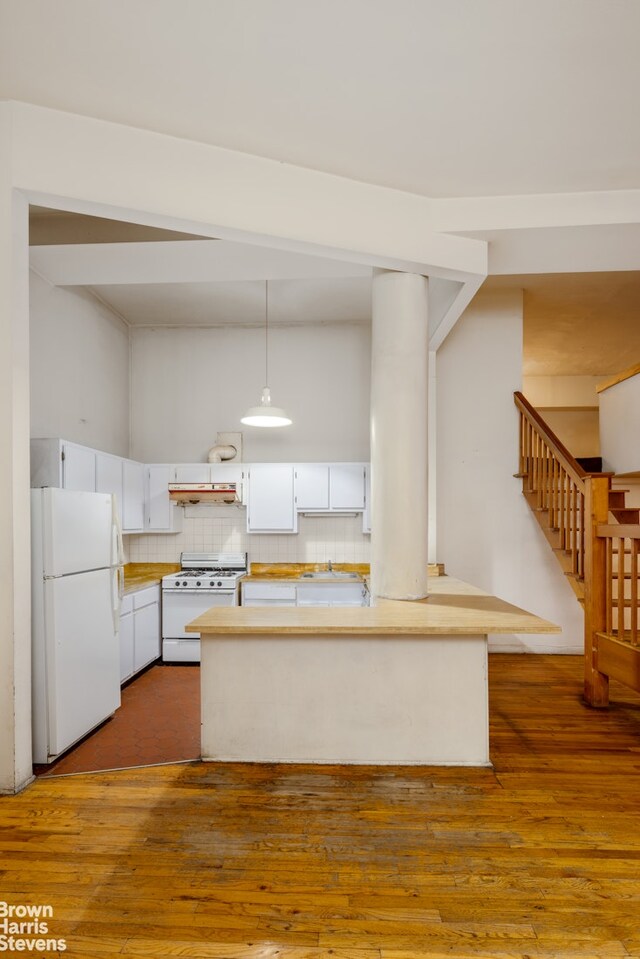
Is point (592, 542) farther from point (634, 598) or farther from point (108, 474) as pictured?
point (108, 474)

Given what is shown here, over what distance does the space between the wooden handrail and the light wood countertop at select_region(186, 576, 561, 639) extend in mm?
1667

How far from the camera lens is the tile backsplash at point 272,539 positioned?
6453 millimetres

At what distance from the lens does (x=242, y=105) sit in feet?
9.36

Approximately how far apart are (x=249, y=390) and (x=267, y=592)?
7.81 ft

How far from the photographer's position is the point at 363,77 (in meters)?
2.66

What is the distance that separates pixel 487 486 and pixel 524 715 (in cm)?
258

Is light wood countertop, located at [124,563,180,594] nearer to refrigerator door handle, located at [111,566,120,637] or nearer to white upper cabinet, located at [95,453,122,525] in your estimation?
white upper cabinet, located at [95,453,122,525]

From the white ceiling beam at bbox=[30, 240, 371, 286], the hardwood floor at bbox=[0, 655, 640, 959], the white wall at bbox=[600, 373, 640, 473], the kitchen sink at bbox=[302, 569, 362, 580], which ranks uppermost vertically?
the white ceiling beam at bbox=[30, 240, 371, 286]

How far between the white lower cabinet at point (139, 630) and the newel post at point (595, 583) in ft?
12.4

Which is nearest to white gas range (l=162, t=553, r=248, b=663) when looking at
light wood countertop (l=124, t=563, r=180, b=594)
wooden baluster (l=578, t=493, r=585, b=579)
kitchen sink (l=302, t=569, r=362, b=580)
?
light wood countertop (l=124, t=563, r=180, b=594)

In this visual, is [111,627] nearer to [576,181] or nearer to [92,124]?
[92,124]

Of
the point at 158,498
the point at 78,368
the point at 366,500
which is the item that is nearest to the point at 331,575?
the point at 366,500

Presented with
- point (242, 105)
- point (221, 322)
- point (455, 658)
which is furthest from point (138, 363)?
point (455, 658)

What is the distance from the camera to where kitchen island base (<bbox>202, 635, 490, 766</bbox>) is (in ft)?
10.6
